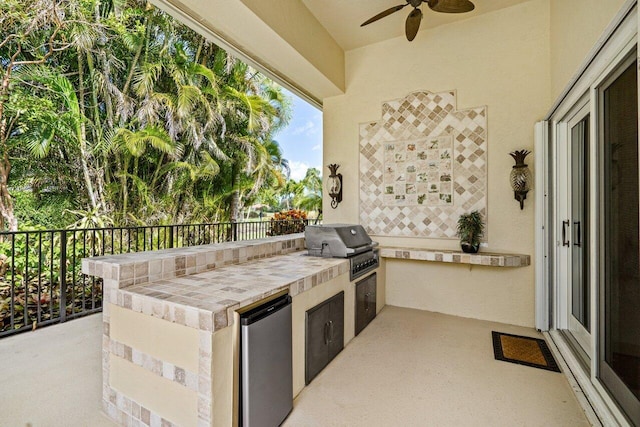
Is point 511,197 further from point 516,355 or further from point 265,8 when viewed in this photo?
point 265,8

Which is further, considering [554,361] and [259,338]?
[554,361]

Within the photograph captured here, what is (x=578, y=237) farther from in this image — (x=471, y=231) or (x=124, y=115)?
(x=124, y=115)

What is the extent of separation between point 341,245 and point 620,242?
1818 millimetres

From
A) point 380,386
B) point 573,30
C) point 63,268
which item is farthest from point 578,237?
point 63,268

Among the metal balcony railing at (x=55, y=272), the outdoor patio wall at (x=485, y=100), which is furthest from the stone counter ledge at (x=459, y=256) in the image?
the metal balcony railing at (x=55, y=272)

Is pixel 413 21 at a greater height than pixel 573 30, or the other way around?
pixel 413 21

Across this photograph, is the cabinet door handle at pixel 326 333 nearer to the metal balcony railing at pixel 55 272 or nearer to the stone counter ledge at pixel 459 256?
the stone counter ledge at pixel 459 256

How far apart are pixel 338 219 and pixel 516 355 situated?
2380mm

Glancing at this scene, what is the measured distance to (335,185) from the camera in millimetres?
4016

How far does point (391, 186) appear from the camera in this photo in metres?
3.74

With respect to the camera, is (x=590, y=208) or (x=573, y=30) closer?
(x=590, y=208)

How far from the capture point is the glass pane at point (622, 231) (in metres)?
1.47

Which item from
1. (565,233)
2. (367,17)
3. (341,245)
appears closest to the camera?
(565,233)

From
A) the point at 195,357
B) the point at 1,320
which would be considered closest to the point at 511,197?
the point at 195,357
